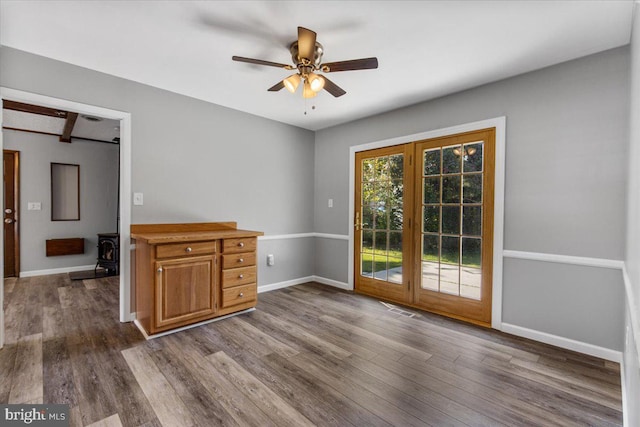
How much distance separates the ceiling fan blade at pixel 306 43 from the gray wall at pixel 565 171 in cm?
184

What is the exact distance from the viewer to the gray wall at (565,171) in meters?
2.21

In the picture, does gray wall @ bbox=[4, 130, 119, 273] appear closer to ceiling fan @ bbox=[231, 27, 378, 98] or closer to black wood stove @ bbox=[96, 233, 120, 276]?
black wood stove @ bbox=[96, 233, 120, 276]

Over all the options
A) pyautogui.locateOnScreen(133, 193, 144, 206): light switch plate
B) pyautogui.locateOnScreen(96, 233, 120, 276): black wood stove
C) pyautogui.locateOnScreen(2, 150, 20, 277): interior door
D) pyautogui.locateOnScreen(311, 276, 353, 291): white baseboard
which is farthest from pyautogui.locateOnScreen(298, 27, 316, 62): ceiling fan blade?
pyautogui.locateOnScreen(2, 150, 20, 277): interior door

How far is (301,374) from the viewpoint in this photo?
2.01 meters

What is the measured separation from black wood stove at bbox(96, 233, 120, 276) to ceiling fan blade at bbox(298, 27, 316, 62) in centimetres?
427

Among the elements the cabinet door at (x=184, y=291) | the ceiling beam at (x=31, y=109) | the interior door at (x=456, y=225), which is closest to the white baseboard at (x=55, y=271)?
the ceiling beam at (x=31, y=109)

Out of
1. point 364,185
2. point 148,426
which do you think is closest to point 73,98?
point 148,426

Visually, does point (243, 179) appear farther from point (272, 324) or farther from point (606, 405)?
point (606, 405)

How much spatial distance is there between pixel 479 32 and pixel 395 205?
1993mm

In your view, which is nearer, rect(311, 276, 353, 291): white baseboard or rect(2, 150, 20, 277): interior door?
rect(311, 276, 353, 291): white baseboard

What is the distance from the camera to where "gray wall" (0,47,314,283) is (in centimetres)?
259

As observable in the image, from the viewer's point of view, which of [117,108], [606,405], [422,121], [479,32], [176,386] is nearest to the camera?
[606,405]

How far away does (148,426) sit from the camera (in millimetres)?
1517

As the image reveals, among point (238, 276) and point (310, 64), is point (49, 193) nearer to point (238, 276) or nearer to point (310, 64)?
point (238, 276)
